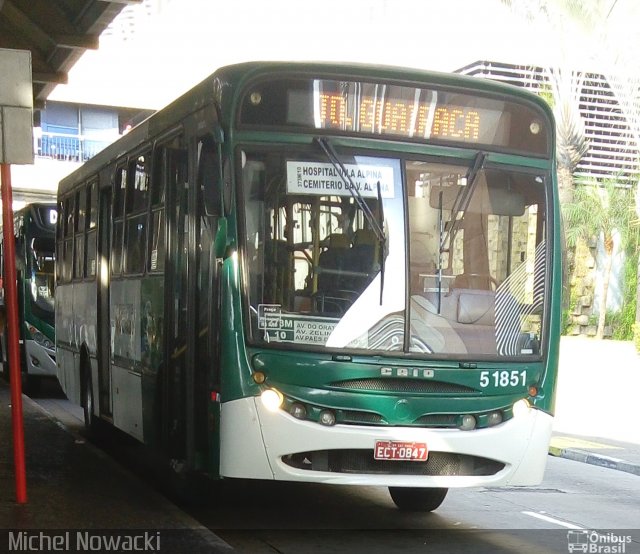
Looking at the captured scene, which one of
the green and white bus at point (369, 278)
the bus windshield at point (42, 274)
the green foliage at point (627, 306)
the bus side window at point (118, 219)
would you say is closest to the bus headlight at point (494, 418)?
the green and white bus at point (369, 278)

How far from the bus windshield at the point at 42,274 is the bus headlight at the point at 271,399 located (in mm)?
12692

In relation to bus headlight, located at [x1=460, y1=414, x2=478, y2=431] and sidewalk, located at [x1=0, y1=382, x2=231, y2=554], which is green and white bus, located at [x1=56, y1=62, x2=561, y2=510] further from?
sidewalk, located at [x1=0, y1=382, x2=231, y2=554]

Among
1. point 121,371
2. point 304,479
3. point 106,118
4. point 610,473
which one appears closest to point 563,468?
point 610,473

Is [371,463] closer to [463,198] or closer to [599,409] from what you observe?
[463,198]

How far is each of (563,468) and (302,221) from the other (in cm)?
645

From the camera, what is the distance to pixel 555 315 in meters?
8.47

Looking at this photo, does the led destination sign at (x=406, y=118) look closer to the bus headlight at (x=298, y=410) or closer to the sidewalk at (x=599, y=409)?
the bus headlight at (x=298, y=410)

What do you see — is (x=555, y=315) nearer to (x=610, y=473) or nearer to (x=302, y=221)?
(x=302, y=221)

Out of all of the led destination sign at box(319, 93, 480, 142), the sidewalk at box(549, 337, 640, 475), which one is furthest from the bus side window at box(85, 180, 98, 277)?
the sidewalk at box(549, 337, 640, 475)

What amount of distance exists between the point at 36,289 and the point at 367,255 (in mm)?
13019

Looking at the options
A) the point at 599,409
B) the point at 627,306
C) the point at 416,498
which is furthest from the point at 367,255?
the point at 627,306

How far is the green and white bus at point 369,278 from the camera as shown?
7.87 metres

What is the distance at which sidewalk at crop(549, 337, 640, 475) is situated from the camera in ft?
45.6

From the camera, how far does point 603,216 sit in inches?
1531
